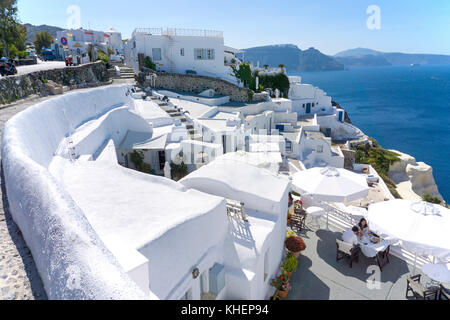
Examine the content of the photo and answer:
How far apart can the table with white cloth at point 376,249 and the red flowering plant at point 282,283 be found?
340 cm

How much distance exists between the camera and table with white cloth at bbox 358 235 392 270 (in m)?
11.0

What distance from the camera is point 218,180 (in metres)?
10.1

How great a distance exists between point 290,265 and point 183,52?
120ft

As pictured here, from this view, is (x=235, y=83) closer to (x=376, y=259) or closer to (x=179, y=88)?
(x=179, y=88)

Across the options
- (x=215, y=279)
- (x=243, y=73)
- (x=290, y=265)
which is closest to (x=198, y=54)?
(x=243, y=73)

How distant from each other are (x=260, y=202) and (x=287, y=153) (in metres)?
20.1

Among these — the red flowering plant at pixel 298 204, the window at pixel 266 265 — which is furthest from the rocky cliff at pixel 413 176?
the window at pixel 266 265

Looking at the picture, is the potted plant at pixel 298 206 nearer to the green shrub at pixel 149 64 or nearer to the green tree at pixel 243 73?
the green shrub at pixel 149 64

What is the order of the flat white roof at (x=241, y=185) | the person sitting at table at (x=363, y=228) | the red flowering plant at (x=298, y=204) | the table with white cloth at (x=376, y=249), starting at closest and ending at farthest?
the flat white roof at (x=241, y=185)
the table with white cloth at (x=376, y=249)
the person sitting at table at (x=363, y=228)
the red flowering plant at (x=298, y=204)

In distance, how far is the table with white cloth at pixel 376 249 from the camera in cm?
1097
